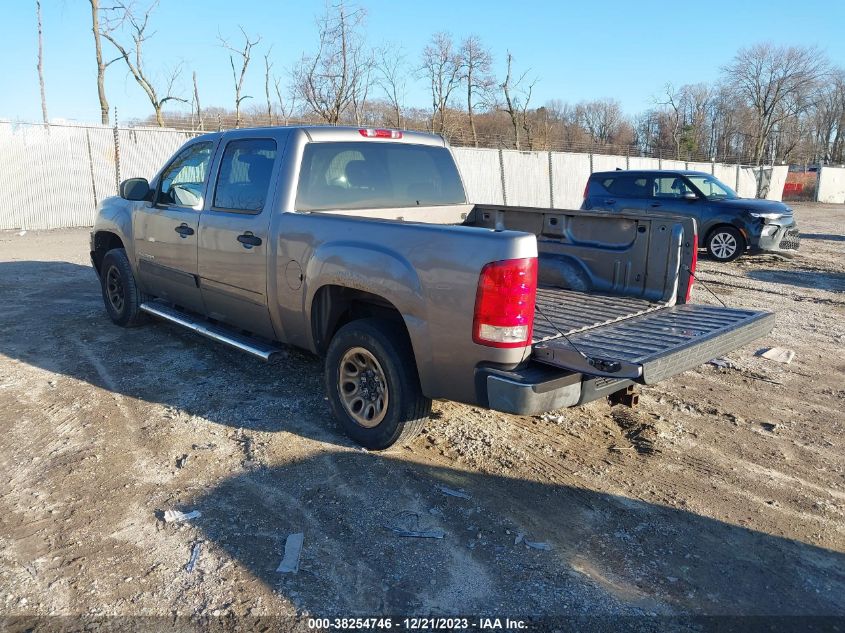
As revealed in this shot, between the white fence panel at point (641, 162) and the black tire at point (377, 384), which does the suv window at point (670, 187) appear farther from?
the white fence panel at point (641, 162)

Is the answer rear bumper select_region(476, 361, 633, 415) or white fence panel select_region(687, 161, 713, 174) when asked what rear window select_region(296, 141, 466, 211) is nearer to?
rear bumper select_region(476, 361, 633, 415)

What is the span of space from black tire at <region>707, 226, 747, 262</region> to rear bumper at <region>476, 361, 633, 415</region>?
33.4 ft

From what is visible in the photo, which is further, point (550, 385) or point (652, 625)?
point (550, 385)

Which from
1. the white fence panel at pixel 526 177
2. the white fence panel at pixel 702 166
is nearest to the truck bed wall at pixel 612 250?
the white fence panel at pixel 526 177

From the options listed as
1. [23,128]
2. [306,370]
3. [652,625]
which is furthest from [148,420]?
[23,128]

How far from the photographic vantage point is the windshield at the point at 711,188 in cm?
Result: 1270

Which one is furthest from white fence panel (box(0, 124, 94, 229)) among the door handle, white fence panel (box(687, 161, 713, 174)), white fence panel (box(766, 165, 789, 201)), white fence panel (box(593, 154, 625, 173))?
white fence panel (box(766, 165, 789, 201))

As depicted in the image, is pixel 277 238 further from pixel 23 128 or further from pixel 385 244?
pixel 23 128

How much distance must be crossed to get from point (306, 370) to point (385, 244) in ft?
7.21

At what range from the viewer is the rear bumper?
10.2 ft

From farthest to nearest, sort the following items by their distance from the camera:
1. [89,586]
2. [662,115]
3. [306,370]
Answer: [662,115] → [306,370] → [89,586]

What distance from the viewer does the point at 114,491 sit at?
364 centimetres

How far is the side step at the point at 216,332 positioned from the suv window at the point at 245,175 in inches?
38.6

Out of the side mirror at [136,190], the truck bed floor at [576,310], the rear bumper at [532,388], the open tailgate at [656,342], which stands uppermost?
the side mirror at [136,190]
